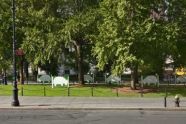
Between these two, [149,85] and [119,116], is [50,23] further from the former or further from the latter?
[119,116]

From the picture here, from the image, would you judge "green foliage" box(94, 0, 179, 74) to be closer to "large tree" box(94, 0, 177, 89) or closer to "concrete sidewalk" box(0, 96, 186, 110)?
"large tree" box(94, 0, 177, 89)

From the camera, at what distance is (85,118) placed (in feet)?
86.8

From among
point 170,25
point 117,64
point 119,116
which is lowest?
point 119,116

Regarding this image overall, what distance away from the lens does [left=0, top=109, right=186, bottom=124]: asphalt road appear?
80.7ft

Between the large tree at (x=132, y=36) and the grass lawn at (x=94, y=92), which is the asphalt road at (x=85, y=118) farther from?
the large tree at (x=132, y=36)

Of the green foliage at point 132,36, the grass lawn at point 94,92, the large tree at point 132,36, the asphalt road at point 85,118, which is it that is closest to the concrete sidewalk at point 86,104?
the asphalt road at point 85,118

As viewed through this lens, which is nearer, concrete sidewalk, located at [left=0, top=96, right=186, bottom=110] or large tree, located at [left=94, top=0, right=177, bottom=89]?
concrete sidewalk, located at [left=0, top=96, right=186, bottom=110]

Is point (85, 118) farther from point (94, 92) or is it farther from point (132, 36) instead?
point (132, 36)

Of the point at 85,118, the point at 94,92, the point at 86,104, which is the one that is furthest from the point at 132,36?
the point at 85,118

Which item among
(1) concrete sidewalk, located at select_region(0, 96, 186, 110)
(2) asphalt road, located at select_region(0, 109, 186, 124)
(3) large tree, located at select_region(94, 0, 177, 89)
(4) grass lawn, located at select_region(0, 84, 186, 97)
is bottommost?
(2) asphalt road, located at select_region(0, 109, 186, 124)

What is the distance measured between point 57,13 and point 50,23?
2609 millimetres

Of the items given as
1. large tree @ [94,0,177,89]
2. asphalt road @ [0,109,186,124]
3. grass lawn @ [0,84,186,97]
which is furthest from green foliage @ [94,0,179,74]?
asphalt road @ [0,109,186,124]

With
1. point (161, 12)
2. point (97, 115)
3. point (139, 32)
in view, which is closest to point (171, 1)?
point (161, 12)

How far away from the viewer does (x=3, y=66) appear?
182 feet
